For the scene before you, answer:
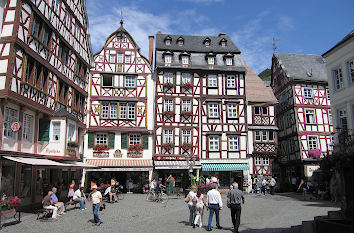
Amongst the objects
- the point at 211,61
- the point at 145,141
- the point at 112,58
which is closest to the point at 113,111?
the point at 145,141

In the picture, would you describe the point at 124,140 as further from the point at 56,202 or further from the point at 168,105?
the point at 56,202

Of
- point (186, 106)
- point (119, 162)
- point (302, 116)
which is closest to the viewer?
point (119, 162)

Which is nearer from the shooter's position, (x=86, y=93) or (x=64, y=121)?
(x=64, y=121)

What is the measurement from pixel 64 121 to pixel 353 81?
17.4 meters

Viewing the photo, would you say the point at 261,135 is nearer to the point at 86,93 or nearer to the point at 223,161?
the point at 223,161

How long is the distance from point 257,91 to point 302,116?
4.75 metres

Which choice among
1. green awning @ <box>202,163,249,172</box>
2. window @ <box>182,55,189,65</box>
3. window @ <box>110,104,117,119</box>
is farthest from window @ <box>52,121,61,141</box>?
window @ <box>182,55,189,65</box>

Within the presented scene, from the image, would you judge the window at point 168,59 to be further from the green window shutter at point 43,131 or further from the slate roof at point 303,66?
the green window shutter at point 43,131

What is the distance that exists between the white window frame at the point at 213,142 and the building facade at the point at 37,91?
11522mm

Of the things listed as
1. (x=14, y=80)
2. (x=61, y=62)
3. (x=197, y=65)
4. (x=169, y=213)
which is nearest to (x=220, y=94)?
(x=197, y=65)

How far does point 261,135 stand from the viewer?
2888 centimetres

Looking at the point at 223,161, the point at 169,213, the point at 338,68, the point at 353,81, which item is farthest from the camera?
the point at 223,161

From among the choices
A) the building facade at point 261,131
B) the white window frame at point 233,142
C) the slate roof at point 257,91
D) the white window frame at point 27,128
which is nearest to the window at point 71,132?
the white window frame at point 27,128

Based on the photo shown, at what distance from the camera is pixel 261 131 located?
2895 cm
